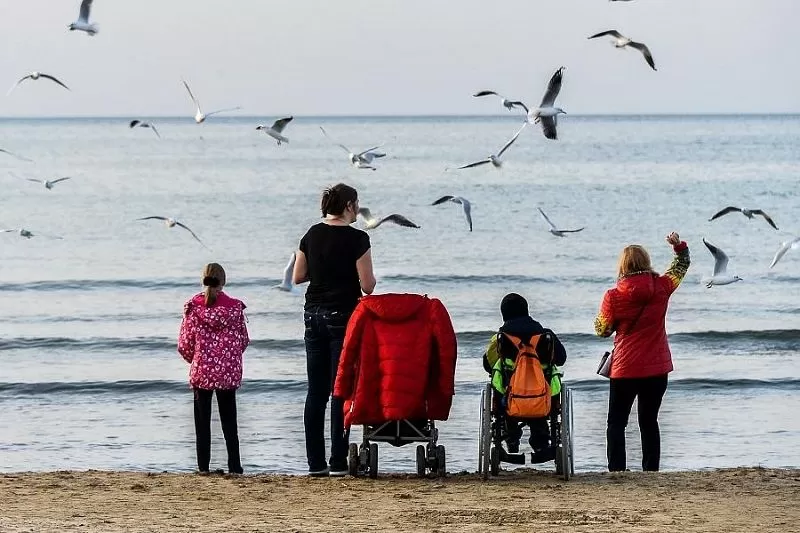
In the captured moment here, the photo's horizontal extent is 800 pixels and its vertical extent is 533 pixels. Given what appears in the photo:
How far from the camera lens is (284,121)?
1634 cm

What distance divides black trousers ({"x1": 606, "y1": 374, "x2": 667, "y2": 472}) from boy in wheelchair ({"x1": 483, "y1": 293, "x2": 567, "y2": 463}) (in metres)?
0.64

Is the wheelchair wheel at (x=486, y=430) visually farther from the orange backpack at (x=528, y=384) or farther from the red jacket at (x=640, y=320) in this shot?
the red jacket at (x=640, y=320)

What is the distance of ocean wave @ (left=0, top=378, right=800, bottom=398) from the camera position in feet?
45.3

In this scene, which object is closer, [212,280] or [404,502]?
[404,502]

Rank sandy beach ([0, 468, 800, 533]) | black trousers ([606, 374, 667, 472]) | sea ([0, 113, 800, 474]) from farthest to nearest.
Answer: sea ([0, 113, 800, 474]) < black trousers ([606, 374, 667, 472]) < sandy beach ([0, 468, 800, 533])


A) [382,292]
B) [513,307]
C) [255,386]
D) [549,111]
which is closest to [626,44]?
[549,111]

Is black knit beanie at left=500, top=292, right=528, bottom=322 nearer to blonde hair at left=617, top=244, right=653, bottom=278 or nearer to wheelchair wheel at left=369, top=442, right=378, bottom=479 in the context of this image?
blonde hair at left=617, top=244, right=653, bottom=278

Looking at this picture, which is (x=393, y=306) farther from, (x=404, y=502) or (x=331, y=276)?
(x=404, y=502)

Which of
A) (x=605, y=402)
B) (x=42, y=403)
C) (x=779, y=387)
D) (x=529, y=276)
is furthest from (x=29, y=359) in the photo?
(x=529, y=276)

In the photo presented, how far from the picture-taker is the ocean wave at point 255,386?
A: 1382cm

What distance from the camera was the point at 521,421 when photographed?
763 centimetres

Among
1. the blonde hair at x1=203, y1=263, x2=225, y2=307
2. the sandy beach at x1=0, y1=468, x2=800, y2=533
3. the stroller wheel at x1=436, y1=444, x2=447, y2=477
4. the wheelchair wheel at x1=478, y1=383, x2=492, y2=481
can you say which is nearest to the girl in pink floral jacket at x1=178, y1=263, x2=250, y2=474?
the blonde hair at x1=203, y1=263, x2=225, y2=307

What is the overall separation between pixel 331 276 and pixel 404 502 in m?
1.36

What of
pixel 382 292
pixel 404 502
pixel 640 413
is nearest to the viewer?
pixel 404 502
